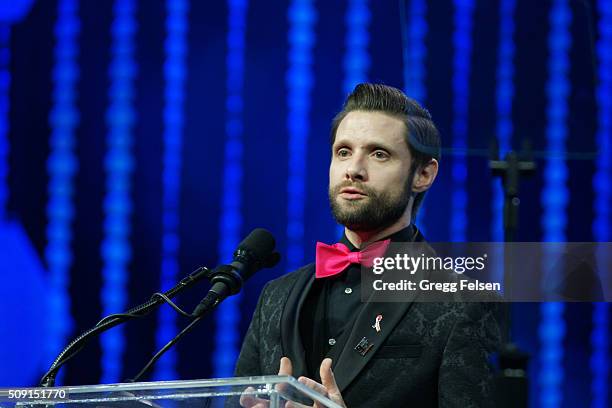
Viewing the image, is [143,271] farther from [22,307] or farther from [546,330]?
[546,330]

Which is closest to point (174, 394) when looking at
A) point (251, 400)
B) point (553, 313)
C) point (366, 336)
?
point (251, 400)

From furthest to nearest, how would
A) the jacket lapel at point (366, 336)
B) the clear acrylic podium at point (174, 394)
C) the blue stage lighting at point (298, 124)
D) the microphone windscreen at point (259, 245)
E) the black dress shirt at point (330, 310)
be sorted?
1. the blue stage lighting at point (298, 124)
2. the black dress shirt at point (330, 310)
3. the jacket lapel at point (366, 336)
4. the microphone windscreen at point (259, 245)
5. the clear acrylic podium at point (174, 394)

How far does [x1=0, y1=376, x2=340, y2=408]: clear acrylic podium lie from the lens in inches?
53.6

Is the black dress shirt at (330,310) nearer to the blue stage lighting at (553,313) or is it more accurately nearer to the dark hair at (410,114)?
the dark hair at (410,114)

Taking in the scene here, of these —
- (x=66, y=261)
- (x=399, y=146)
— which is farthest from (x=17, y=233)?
(x=399, y=146)

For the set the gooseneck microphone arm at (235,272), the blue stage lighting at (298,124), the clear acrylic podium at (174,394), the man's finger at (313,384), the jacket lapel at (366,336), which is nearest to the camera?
the clear acrylic podium at (174,394)

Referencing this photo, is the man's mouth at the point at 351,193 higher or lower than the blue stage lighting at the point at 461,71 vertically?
lower

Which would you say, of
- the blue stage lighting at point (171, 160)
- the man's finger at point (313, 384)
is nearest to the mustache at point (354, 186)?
the man's finger at point (313, 384)

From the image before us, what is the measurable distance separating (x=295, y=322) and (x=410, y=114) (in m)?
0.50

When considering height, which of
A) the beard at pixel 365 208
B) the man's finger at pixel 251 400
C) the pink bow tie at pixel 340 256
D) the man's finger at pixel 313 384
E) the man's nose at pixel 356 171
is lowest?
the man's finger at pixel 251 400

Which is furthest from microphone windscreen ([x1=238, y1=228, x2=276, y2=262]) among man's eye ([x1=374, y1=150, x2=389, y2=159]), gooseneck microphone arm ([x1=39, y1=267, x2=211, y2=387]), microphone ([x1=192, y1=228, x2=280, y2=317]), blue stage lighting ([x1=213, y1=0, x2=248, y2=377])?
blue stage lighting ([x1=213, y1=0, x2=248, y2=377])

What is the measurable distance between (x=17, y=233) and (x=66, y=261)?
165mm

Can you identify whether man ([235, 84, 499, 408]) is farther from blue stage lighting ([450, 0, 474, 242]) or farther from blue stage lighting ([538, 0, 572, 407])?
blue stage lighting ([538, 0, 572, 407])

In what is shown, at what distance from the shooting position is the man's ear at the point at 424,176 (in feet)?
7.28
